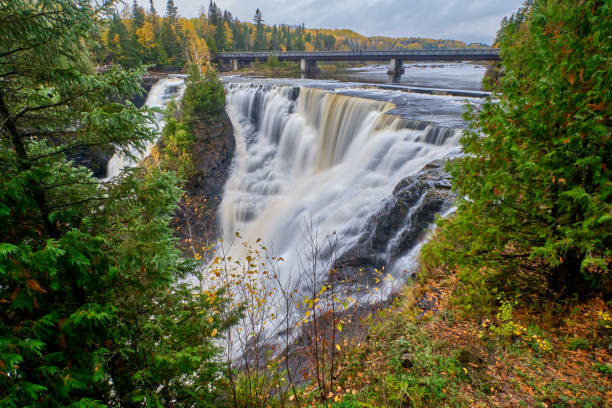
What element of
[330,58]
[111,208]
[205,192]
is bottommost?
[205,192]

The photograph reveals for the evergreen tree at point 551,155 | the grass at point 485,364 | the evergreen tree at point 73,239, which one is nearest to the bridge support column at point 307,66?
the evergreen tree at point 551,155

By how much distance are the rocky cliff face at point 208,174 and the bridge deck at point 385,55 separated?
3198 centimetres

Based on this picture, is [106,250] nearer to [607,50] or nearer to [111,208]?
[111,208]

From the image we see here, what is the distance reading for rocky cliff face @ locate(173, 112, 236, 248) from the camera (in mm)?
17266

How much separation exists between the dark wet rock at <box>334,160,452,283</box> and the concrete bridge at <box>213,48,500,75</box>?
3600 centimetres

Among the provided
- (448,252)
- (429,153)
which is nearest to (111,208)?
(448,252)

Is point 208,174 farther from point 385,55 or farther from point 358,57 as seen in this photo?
point 358,57

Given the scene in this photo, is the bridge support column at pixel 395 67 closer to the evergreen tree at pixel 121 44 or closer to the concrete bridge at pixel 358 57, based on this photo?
the concrete bridge at pixel 358 57

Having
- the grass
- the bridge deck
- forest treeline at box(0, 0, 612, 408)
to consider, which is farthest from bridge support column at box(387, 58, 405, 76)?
the grass

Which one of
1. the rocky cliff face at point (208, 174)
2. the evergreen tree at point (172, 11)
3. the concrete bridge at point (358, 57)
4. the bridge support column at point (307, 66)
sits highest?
the evergreen tree at point (172, 11)

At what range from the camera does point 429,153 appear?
43.7 ft

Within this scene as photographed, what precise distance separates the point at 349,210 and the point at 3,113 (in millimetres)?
11710

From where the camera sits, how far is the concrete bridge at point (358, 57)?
4119 cm

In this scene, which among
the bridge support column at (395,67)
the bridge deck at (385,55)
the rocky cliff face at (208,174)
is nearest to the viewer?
the rocky cliff face at (208,174)
